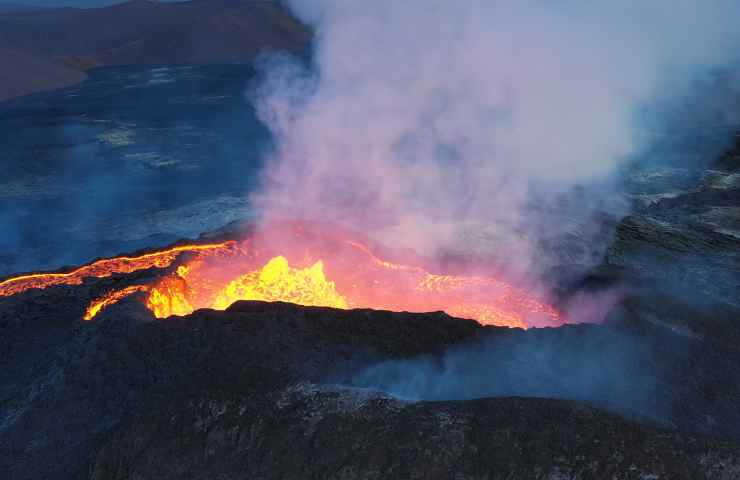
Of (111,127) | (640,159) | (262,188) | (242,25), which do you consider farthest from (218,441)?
(242,25)

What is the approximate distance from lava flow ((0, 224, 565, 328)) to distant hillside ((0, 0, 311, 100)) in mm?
33616

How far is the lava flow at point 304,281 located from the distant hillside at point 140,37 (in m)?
33.6

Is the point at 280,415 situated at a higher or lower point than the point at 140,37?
lower

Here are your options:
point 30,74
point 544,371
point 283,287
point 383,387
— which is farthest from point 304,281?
point 30,74

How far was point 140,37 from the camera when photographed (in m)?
52.1

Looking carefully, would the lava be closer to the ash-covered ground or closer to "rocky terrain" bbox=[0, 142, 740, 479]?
the ash-covered ground

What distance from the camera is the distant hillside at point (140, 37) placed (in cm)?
4153

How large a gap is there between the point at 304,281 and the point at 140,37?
50066 millimetres

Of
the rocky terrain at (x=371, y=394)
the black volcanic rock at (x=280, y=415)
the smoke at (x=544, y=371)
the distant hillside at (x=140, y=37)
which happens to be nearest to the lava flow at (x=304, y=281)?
the rocky terrain at (x=371, y=394)

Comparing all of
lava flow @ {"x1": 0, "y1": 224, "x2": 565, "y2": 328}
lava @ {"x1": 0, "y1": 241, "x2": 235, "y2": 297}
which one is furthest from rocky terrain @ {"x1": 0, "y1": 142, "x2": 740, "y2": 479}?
lava @ {"x1": 0, "y1": 241, "x2": 235, "y2": 297}

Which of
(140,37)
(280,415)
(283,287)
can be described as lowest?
(283,287)

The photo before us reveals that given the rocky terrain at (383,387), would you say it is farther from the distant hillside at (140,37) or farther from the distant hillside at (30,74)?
the distant hillside at (140,37)

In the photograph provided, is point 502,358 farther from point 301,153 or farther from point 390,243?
point 301,153

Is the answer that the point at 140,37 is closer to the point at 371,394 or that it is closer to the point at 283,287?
the point at 283,287
